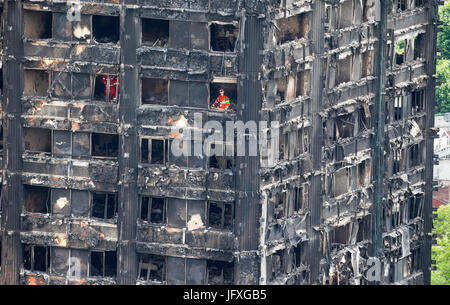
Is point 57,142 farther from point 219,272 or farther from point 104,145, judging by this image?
point 219,272

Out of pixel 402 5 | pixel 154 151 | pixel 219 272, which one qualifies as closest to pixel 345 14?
pixel 402 5

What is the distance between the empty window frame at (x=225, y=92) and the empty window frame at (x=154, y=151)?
13.2ft

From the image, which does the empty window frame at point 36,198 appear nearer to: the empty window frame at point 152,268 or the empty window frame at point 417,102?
the empty window frame at point 152,268

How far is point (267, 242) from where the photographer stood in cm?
12438

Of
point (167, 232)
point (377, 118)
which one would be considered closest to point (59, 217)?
point (167, 232)

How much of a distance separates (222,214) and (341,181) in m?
12.8

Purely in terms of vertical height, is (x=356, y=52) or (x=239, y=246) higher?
(x=356, y=52)

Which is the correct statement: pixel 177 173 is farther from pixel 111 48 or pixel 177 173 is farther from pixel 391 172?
pixel 391 172

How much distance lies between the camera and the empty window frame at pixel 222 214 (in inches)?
4870

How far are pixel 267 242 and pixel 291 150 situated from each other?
6135 mm

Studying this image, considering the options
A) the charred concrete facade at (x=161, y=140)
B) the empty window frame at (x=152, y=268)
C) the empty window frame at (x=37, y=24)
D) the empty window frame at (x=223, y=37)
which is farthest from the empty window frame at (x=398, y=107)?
the empty window frame at (x=37, y=24)

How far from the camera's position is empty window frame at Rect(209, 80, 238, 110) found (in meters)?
122

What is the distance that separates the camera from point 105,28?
12444 cm

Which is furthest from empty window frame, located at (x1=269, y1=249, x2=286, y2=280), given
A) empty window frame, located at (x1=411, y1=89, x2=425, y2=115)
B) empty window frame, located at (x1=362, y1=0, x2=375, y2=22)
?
empty window frame, located at (x1=411, y1=89, x2=425, y2=115)
